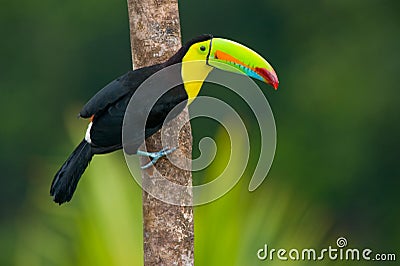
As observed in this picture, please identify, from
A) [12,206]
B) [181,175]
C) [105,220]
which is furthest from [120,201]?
[12,206]

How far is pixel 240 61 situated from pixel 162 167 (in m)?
0.47

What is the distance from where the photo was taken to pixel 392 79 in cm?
1019

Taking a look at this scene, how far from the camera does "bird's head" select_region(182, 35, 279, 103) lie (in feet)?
12.3

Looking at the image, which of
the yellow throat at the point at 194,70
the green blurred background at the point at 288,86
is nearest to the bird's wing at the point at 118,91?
the yellow throat at the point at 194,70

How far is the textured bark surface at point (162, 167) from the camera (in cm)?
390

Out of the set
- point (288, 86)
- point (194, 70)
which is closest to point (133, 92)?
point (194, 70)

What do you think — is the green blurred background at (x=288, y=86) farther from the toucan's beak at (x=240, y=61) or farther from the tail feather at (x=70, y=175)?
the toucan's beak at (x=240, y=61)

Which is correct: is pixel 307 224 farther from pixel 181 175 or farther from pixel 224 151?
pixel 181 175

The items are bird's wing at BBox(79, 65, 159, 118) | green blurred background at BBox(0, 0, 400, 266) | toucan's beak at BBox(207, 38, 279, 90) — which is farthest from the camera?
green blurred background at BBox(0, 0, 400, 266)

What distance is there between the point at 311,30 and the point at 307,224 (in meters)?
5.95

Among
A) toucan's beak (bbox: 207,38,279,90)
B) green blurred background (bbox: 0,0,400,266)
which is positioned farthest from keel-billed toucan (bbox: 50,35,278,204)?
green blurred background (bbox: 0,0,400,266)

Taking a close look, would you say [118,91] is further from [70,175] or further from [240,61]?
[240,61]

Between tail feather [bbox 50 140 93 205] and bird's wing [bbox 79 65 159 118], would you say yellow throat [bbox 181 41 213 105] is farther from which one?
tail feather [bbox 50 140 93 205]

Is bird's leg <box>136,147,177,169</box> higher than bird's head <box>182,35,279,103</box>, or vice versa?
bird's head <box>182,35,279,103</box>
